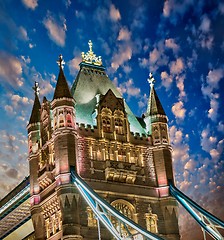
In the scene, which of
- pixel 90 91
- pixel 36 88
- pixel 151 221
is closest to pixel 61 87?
pixel 90 91

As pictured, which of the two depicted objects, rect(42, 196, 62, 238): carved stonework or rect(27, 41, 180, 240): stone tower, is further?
rect(42, 196, 62, 238): carved stonework

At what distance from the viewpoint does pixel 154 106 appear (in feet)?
218

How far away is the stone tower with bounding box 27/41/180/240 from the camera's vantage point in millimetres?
58375

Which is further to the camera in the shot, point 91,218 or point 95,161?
point 95,161

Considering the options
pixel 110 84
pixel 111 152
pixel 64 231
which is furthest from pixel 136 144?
pixel 64 231

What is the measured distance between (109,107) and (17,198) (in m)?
13.7

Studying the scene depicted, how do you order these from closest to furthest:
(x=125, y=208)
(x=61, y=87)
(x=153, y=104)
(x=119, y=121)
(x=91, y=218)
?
1. (x=91, y=218)
2. (x=125, y=208)
3. (x=61, y=87)
4. (x=119, y=121)
5. (x=153, y=104)

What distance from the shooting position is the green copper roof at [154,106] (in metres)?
66.2

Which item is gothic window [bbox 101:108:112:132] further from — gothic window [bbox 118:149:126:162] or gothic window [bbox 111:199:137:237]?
gothic window [bbox 111:199:137:237]

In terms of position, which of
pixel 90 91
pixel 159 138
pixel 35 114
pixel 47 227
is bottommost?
pixel 47 227

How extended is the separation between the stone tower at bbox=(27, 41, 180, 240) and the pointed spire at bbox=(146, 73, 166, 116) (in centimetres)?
11

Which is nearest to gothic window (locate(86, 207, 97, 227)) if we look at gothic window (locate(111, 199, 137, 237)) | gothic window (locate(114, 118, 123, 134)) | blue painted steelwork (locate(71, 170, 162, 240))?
blue painted steelwork (locate(71, 170, 162, 240))

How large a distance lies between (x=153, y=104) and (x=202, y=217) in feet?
42.3

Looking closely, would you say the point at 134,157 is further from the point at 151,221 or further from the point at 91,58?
the point at 91,58
